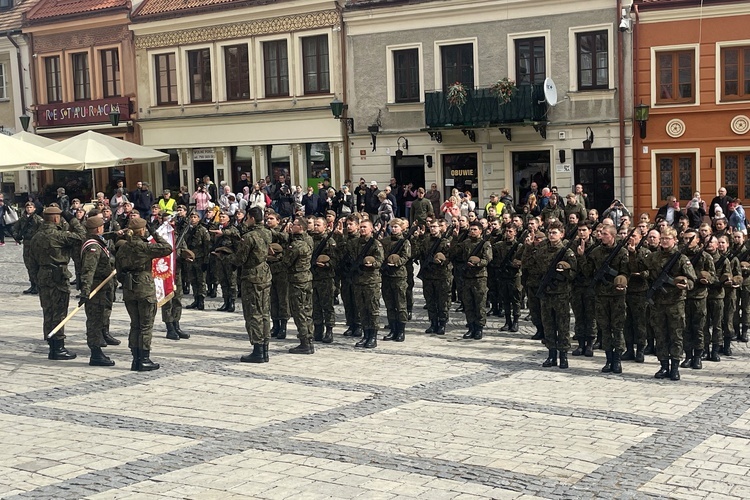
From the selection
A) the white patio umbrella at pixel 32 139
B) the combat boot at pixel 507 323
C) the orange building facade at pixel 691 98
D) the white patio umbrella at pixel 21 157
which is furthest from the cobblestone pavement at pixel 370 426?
the orange building facade at pixel 691 98

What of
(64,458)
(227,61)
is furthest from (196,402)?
(227,61)

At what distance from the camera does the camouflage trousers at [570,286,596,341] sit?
14.4 meters

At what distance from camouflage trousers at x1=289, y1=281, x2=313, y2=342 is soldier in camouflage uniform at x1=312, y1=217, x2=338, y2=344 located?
849 millimetres

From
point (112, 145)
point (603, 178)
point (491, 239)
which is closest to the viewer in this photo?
point (491, 239)

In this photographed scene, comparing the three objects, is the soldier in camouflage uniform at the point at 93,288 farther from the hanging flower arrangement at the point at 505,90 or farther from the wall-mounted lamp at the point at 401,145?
the wall-mounted lamp at the point at 401,145

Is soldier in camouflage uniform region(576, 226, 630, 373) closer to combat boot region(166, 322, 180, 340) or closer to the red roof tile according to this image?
combat boot region(166, 322, 180, 340)

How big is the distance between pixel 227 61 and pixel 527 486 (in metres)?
29.5

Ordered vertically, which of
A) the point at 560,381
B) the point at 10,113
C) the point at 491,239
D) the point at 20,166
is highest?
the point at 10,113

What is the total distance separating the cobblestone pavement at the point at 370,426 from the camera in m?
8.59

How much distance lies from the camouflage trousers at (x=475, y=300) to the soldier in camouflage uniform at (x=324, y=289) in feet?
6.58

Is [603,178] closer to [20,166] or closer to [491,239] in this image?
[491,239]

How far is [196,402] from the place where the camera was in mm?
11703

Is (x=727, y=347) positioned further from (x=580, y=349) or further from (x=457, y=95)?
(x=457, y=95)

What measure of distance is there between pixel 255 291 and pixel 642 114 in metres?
17.3
